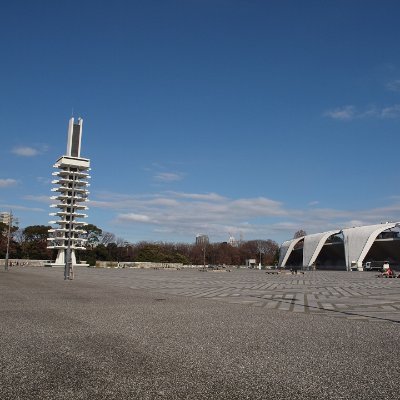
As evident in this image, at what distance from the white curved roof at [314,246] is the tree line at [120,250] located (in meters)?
24.0

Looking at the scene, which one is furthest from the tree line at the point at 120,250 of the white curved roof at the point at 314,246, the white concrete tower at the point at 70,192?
the white curved roof at the point at 314,246

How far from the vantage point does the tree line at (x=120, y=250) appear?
3484 inches

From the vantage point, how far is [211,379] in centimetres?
511

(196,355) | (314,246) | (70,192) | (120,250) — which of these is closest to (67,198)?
(70,192)

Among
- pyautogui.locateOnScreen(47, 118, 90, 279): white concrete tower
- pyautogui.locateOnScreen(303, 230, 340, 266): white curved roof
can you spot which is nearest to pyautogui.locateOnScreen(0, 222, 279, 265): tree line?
pyautogui.locateOnScreen(47, 118, 90, 279): white concrete tower

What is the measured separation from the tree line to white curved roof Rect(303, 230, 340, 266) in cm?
2402

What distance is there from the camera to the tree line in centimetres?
8850

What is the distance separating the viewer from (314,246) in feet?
319

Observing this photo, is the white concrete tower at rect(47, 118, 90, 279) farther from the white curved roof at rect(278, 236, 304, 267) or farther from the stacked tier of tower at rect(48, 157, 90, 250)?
the white curved roof at rect(278, 236, 304, 267)

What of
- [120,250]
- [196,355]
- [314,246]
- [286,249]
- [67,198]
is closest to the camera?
[196,355]

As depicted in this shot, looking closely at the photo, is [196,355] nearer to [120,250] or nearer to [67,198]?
[67,198]

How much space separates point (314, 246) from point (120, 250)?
47087mm

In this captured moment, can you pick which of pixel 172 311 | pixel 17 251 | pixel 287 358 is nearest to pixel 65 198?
pixel 17 251

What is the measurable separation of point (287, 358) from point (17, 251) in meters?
90.4
